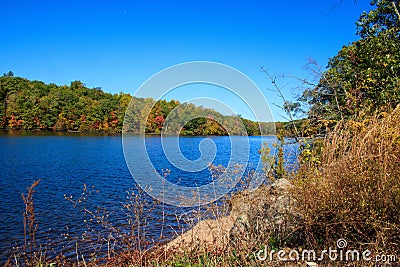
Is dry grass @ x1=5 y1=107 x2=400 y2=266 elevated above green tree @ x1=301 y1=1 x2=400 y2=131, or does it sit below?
below

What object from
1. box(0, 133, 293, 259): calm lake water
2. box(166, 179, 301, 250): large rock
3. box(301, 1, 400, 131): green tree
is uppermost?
box(301, 1, 400, 131): green tree

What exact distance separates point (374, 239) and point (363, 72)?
6452 millimetres

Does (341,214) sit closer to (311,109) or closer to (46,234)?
(311,109)

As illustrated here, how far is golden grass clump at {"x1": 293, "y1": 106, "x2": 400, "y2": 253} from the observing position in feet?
11.0

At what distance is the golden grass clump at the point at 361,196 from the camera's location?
3.34m

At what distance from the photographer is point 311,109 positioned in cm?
892

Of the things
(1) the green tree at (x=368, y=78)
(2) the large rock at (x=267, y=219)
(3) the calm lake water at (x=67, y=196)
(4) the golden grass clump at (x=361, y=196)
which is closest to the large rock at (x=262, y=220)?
(2) the large rock at (x=267, y=219)

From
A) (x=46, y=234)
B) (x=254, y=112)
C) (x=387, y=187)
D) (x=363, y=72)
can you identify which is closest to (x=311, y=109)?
(x=363, y=72)

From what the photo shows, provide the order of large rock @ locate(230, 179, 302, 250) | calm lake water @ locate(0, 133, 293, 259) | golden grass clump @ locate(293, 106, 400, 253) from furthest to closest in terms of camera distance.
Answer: calm lake water @ locate(0, 133, 293, 259) < large rock @ locate(230, 179, 302, 250) < golden grass clump @ locate(293, 106, 400, 253)

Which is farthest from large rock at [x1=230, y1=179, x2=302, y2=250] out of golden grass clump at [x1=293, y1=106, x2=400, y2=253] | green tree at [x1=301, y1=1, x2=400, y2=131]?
green tree at [x1=301, y1=1, x2=400, y2=131]

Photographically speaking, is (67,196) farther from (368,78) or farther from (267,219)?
(368,78)

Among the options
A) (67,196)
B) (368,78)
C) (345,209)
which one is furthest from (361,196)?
(67,196)

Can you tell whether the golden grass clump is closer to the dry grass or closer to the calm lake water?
the dry grass

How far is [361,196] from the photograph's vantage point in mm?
3426
